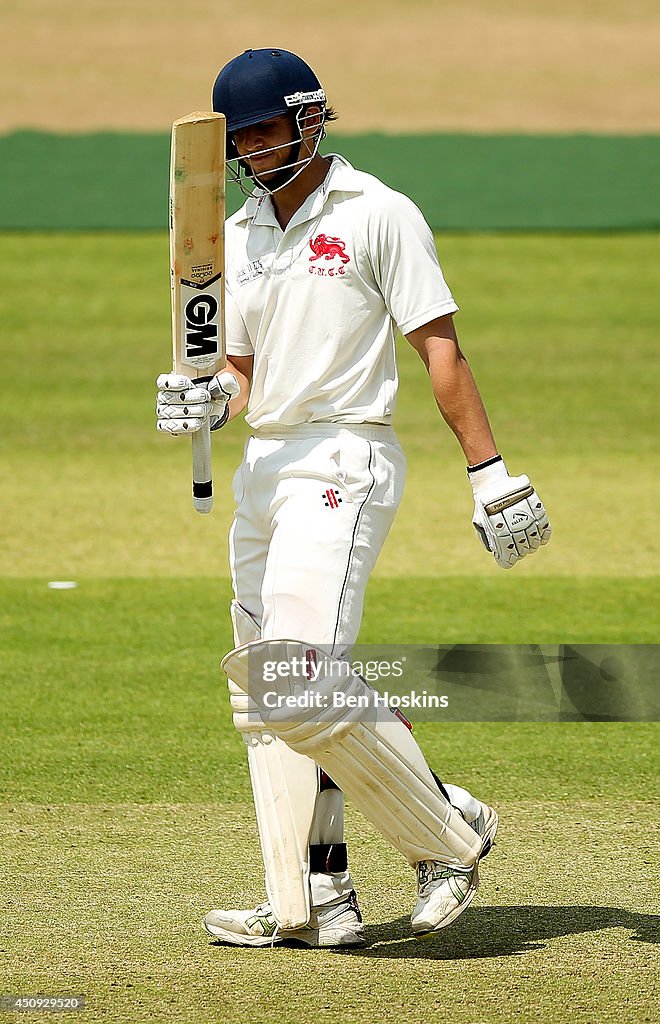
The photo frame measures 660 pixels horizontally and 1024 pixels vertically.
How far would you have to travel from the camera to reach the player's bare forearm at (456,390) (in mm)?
3488

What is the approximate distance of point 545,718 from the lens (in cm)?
541

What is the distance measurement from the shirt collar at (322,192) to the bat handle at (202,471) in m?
0.51

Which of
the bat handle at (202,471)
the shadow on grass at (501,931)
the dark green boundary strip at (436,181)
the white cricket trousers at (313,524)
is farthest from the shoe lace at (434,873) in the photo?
the dark green boundary strip at (436,181)

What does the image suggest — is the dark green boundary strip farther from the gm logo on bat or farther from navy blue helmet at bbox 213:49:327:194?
the gm logo on bat

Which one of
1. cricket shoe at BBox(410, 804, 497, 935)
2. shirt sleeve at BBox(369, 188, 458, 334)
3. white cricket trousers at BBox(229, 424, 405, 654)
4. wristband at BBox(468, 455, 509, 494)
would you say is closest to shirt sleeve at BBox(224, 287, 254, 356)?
white cricket trousers at BBox(229, 424, 405, 654)

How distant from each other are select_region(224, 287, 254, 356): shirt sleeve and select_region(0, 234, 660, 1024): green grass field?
1.28 m

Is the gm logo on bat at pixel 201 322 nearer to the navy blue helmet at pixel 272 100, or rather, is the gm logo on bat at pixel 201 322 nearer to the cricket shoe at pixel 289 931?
the navy blue helmet at pixel 272 100

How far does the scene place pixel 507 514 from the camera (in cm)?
345

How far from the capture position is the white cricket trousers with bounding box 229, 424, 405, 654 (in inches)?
134

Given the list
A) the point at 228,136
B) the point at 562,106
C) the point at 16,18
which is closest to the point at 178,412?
the point at 228,136

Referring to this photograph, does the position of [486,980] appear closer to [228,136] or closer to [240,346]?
[240,346]

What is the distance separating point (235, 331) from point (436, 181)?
1331cm

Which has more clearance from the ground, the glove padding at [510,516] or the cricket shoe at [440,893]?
the glove padding at [510,516]

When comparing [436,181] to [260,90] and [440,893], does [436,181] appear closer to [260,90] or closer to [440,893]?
[260,90]
